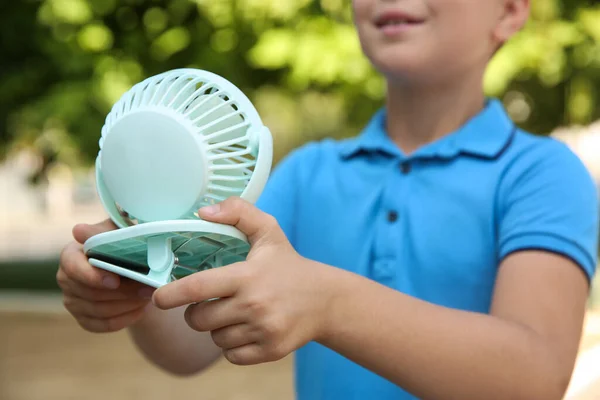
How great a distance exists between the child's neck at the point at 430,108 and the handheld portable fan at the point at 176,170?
655mm

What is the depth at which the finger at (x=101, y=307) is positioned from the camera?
1.52 meters

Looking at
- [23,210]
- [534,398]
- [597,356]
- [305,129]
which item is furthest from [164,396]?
[23,210]

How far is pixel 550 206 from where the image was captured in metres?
1.59

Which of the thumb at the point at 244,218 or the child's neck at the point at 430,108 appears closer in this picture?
the thumb at the point at 244,218

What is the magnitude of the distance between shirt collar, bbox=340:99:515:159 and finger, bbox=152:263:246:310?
0.78 m

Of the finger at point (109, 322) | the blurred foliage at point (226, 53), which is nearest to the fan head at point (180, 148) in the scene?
the finger at point (109, 322)

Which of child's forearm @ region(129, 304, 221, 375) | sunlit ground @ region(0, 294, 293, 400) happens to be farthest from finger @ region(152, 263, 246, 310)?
sunlit ground @ region(0, 294, 293, 400)

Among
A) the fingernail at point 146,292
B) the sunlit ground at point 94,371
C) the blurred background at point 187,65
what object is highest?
the fingernail at point 146,292

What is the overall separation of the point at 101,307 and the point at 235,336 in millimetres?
443

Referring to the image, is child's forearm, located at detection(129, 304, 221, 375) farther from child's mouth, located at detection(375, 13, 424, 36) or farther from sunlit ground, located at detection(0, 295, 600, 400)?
sunlit ground, located at detection(0, 295, 600, 400)

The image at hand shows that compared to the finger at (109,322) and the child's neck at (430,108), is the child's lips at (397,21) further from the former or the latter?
the finger at (109,322)

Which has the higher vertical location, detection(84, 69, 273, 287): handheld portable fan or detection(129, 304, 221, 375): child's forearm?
detection(84, 69, 273, 287): handheld portable fan

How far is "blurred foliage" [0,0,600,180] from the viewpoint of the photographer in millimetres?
6070

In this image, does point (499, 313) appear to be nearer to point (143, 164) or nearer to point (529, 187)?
point (529, 187)
